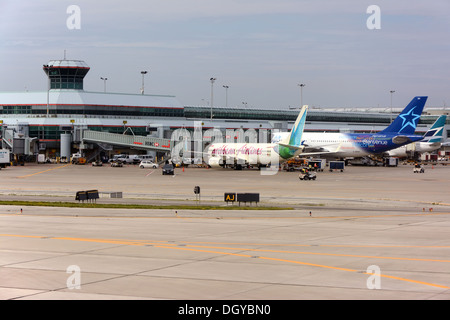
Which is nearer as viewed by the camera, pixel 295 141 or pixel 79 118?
pixel 295 141

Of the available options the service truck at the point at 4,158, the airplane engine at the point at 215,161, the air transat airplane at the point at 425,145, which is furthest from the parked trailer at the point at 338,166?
the service truck at the point at 4,158

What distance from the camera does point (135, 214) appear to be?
153 feet

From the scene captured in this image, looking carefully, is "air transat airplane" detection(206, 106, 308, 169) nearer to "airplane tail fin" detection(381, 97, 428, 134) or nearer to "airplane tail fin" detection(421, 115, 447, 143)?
"airplane tail fin" detection(381, 97, 428, 134)

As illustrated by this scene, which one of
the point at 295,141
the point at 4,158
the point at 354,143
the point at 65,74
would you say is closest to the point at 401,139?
the point at 354,143

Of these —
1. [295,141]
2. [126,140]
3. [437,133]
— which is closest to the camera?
[295,141]

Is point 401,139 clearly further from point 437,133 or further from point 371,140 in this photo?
point 437,133

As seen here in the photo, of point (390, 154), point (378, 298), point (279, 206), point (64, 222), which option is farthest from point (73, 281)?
point (390, 154)

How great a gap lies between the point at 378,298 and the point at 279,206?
33.7 m

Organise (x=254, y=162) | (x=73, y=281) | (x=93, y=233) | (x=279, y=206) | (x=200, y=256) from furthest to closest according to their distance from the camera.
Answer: (x=254, y=162), (x=279, y=206), (x=93, y=233), (x=200, y=256), (x=73, y=281)

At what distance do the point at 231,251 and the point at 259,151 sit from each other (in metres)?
83.9

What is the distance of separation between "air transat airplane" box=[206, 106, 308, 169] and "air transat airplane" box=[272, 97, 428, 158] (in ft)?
48.8

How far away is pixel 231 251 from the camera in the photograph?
29.7 metres

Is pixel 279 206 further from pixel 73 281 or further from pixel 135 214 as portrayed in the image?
pixel 73 281
